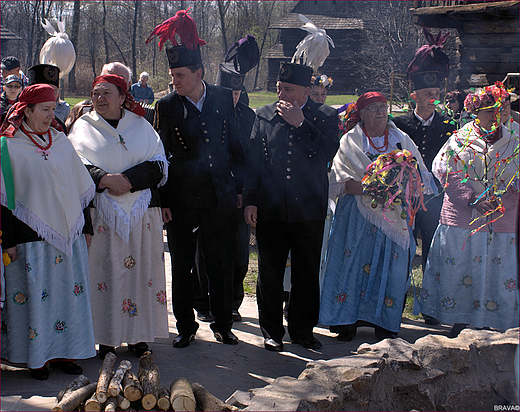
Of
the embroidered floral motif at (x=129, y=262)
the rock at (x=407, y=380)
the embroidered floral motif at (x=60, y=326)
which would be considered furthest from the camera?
the embroidered floral motif at (x=129, y=262)

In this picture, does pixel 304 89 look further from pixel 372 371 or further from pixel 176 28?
pixel 372 371

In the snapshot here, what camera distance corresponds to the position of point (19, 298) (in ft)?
11.2

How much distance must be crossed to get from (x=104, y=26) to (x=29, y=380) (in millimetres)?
33445

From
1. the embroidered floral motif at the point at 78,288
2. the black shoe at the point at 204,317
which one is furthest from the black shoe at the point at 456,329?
the embroidered floral motif at the point at 78,288

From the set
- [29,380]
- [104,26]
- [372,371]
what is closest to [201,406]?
[372,371]

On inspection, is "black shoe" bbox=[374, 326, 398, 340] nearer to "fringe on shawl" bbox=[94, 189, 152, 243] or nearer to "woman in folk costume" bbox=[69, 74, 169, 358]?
"woman in folk costume" bbox=[69, 74, 169, 358]

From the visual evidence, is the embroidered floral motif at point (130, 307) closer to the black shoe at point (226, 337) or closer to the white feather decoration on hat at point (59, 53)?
the black shoe at point (226, 337)

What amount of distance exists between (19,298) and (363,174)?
9.07ft

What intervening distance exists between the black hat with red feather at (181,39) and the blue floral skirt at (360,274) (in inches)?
69.8

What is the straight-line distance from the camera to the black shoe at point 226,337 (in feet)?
14.2

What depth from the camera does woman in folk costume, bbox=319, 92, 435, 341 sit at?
4.45 metres

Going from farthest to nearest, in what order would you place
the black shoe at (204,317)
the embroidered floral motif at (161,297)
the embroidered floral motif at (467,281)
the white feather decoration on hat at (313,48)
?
1. the black shoe at (204,317)
2. the white feather decoration on hat at (313,48)
3. the embroidered floral motif at (467,281)
4. the embroidered floral motif at (161,297)

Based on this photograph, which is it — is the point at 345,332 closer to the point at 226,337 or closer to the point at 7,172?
the point at 226,337

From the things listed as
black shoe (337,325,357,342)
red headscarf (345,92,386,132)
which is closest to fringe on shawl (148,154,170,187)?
red headscarf (345,92,386,132)
